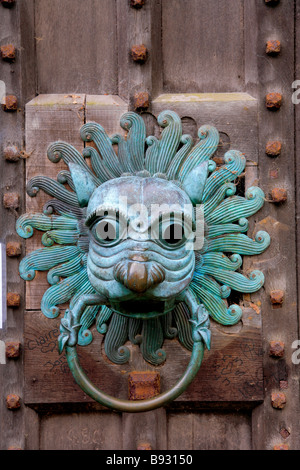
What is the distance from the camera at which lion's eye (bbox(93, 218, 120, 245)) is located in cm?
123

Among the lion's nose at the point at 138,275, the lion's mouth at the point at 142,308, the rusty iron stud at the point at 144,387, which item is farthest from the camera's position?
the rusty iron stud at the point at 144,387

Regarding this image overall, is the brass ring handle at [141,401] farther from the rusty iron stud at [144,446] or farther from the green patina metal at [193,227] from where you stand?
the rusty iron stud at [144,446]

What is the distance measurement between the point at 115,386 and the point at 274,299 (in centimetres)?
39

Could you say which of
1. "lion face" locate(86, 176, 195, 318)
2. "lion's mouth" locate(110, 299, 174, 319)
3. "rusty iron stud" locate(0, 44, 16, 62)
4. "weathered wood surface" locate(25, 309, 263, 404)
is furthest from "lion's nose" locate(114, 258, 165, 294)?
"rusty iron stud" locate(0, 44, 16, 62)

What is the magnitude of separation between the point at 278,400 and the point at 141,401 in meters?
0.34

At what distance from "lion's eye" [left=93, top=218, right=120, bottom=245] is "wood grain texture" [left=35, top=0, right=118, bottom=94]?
0.36m

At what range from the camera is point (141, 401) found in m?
1.22

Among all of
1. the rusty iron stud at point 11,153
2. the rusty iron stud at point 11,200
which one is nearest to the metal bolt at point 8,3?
the rusty iron stud at point 11,153

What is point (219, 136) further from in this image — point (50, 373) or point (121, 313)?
point (50, 373)

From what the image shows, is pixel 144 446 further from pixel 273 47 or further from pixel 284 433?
pixel 273 47

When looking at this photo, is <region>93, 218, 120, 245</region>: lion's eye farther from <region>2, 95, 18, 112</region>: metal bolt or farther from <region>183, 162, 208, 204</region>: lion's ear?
<region>2, 95, 18, 112</region>: metal bolt

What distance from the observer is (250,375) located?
4.63ft

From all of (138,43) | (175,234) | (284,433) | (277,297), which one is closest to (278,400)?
(284,433)

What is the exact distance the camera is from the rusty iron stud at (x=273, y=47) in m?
1.42
